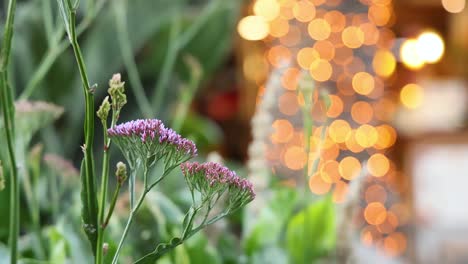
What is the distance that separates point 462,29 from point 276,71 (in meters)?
3.52

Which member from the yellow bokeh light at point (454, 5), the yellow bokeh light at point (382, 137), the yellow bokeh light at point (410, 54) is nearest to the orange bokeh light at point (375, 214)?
the yellow bokeh light at point (382, 137)

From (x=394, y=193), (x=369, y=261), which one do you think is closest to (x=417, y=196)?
(x=394, y=193)

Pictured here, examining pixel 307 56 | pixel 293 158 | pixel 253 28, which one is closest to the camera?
pixel 293 158

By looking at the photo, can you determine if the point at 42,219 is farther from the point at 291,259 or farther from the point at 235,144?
the point at 235,144

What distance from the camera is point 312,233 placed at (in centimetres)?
35

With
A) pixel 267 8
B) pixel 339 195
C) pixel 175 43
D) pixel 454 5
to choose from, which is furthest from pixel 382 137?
pixel 175 43

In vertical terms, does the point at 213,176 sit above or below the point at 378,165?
above

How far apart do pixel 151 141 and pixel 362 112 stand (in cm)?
226

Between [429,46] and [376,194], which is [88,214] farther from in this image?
[429,46]

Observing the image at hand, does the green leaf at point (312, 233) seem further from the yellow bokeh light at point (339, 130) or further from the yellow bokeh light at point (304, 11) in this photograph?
the yellow bokeh light at point (304, 11)

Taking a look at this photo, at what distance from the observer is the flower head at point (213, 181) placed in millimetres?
147

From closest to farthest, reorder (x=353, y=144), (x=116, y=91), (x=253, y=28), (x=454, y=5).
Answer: (x=116, y=91) → (x=353, y=144) → (x=253, y=28) → (x=454, y=5)

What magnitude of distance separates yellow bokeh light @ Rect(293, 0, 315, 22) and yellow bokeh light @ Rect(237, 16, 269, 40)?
0.18m

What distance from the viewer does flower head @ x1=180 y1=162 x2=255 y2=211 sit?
15 cm
